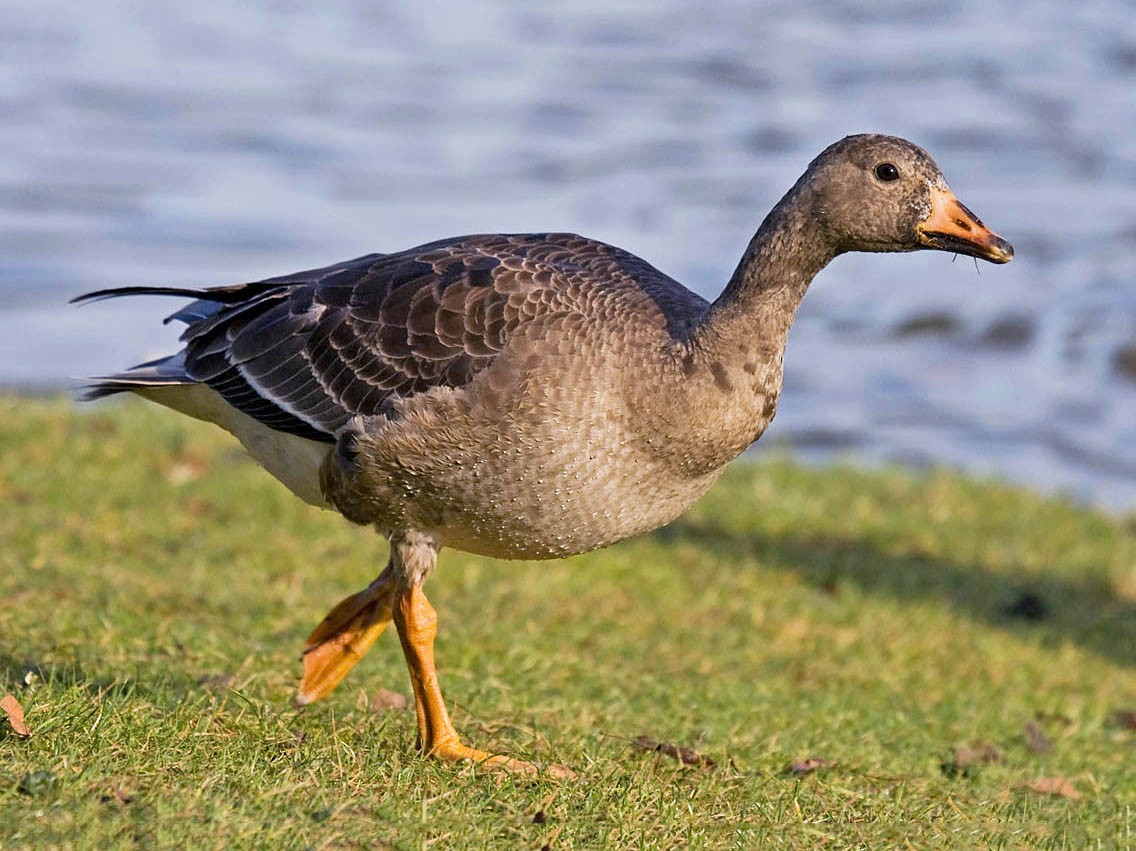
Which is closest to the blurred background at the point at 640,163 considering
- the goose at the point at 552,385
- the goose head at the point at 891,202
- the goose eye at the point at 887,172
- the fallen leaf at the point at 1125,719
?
the goose at the point at 552,385

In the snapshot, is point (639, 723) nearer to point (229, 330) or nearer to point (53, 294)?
point (229, 330)

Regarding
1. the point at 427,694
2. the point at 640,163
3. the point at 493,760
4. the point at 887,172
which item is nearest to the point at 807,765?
the point at 493,760

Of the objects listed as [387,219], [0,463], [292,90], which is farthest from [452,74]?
[0,463]

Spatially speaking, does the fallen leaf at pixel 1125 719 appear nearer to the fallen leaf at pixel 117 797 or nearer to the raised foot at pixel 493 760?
the raised foot at pixel 493 760

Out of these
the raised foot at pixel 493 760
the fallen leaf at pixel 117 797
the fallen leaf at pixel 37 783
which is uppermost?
the fallen leaf at pixel 37 783

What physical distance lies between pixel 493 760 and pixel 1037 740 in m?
2.61

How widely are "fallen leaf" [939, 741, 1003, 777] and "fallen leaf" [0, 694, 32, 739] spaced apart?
3.14 m

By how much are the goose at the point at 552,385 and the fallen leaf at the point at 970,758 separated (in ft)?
5.02

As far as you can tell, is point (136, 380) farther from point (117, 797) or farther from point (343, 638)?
point (117, 797)

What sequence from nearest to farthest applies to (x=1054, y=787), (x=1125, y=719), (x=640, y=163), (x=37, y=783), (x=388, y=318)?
(x=37, y=783)
(x=388, y=318)
(x=1054, y=787)
(x=1125, y=719)
(x=640, y=163)

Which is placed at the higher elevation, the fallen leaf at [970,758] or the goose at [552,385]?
the goose at [552,385]

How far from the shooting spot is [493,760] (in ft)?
16.8

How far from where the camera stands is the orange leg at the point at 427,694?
5.12 meters

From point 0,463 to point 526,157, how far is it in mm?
10475
